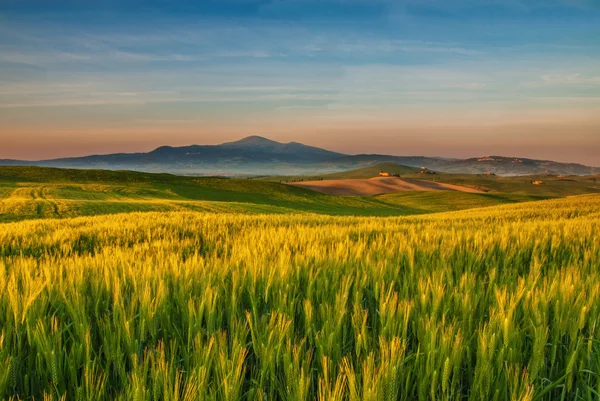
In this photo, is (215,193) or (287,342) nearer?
(287,342)

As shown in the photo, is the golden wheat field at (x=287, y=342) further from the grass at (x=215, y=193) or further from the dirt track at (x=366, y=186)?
the dirt track at (x=366, y=186)

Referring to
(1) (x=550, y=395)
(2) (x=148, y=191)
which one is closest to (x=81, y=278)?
(1) (x=550, y=395)

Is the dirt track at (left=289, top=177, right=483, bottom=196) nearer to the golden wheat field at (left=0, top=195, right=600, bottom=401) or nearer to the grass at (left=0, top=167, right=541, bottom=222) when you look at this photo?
the grass at (left=0, top=167, right=541, bottom=222)

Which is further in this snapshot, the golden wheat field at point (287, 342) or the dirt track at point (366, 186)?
the dirt track at point (366, 186)

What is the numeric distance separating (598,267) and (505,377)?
9.06 ft

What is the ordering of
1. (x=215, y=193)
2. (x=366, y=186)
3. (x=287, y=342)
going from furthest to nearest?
(x=366, y=186)
(x=215, y=193)
(x=287, y=342)

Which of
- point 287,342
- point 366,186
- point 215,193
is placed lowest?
point 215,193

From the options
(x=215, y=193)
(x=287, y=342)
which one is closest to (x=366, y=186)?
(x=215, y=193)

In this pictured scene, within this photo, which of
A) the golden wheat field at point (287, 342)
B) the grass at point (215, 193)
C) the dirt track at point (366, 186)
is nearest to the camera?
the golden wheat field at point (287, 342)

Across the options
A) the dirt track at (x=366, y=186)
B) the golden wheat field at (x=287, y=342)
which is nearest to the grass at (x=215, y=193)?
the dirt track at (x=366, y=186)

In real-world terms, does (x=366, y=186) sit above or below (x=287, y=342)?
below

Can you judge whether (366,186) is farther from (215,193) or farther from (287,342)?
(287,342)

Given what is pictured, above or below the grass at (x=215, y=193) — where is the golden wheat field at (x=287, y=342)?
above

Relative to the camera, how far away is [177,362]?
1.70m
